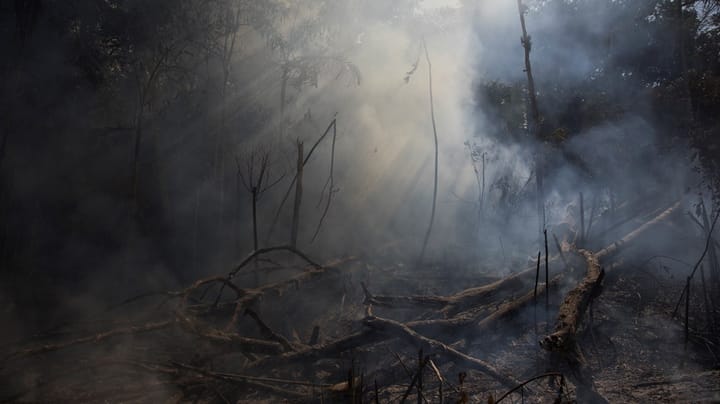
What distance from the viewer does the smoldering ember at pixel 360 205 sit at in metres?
3.83

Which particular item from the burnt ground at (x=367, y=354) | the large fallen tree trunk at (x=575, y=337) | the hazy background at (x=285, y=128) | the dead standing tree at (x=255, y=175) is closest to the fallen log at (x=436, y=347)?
the burnt ground at (x=367, y=354)

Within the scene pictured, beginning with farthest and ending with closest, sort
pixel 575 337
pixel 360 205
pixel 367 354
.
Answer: pixel 360 205, pixel 367 354, pixel 575 337

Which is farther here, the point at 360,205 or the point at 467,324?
the point at 360,205

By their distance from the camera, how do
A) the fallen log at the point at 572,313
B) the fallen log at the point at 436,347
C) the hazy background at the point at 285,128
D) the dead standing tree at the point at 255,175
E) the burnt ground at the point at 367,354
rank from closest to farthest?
the fallen log at the point at 572,313, the fallen log at the point at 436,347, the burnt ground at the point at 367,354, the dead standing tree at the point at 255,175, the hazy background at the point at 285,128

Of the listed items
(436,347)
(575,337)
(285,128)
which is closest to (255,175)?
(285,128)

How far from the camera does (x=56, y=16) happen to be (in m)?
7.92

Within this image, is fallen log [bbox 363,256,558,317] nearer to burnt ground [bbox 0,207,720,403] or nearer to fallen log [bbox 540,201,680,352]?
burnt ground [bbox 0,207,720,403]

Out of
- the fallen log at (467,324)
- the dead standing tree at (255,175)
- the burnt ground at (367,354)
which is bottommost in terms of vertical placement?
the burnt ground at (367,354)

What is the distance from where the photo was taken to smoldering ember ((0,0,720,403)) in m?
3.83

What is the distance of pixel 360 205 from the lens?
12688mm

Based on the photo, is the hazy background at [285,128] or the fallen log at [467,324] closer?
the fallen log at [467,324]

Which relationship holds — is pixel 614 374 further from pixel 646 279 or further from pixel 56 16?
pixel 56 16

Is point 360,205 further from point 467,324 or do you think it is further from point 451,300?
point 467,324

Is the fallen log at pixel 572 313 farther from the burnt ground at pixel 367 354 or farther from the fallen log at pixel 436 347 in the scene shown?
the fallen log at pixel 436 347
